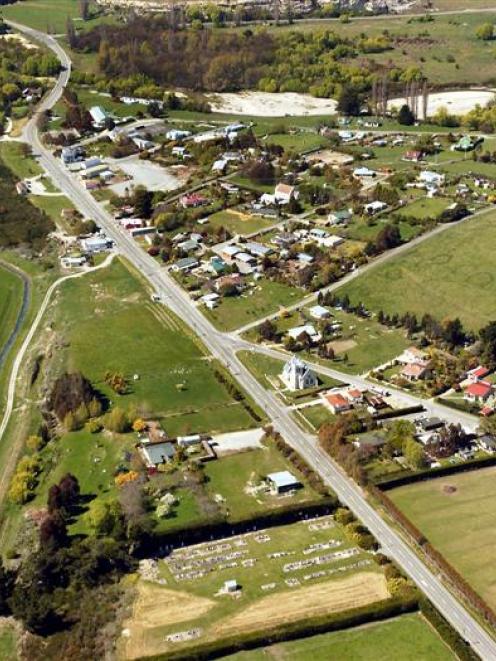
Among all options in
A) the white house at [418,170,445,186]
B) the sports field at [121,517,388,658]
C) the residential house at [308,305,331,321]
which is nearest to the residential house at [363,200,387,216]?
the white house at [418,170,445,186]

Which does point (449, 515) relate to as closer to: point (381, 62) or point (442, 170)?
point (442, 170)

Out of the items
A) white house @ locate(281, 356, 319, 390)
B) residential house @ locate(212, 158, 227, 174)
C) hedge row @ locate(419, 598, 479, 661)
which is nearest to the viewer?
hedge row @ locate(419, 598, 479, 661)

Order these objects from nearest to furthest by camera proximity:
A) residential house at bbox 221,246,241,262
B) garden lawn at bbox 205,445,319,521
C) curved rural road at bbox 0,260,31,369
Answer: garden lawn at bbox 205,445,319,521
curved rural road at bbox 0,260,31,369
residential house at bbox 221,246,241,262

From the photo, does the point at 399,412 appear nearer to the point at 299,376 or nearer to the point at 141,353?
the point at 299,376

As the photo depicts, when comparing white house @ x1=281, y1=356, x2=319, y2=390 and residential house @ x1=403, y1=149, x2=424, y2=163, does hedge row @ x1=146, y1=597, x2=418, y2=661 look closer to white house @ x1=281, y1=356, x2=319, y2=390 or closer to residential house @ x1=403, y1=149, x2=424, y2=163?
white house @ x1=281, y1=356, x2=319, y2=390

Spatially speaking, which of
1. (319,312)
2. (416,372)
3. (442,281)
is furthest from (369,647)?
(442,281)

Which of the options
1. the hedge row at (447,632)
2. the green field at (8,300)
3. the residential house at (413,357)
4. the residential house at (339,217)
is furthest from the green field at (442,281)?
the hedge row at (447,632)

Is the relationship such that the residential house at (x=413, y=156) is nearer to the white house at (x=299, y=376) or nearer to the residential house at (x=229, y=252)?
the residential house at (x=229, y=252)
